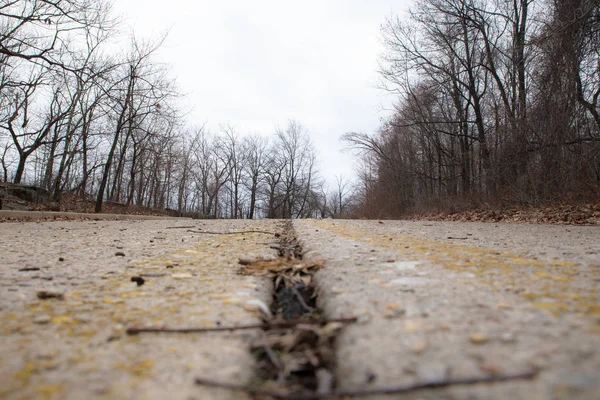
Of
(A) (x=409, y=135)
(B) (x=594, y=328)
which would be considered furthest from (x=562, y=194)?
(A) (x=409, y=135)

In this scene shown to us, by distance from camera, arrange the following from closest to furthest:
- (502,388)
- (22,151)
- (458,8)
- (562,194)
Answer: (502,388) < (562,194) < (458,8) < (22,151)

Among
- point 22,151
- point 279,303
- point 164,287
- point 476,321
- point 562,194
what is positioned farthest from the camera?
point 22,151

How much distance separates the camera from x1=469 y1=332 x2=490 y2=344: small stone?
577 millimetres

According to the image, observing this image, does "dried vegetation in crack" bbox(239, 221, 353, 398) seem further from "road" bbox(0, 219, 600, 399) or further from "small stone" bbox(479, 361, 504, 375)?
"small stone" bbox(479, 361, 504, 375)

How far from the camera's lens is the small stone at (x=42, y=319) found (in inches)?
30.1

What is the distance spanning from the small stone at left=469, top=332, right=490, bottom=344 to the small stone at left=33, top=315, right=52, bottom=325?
97 centimetres

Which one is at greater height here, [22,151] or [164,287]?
[22,151]

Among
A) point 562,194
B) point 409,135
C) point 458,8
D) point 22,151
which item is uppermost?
point 458,8

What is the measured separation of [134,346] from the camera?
Result: 639 millimetres

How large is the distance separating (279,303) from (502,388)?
68 centimetres

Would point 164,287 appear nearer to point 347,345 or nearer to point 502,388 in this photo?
point 347,345

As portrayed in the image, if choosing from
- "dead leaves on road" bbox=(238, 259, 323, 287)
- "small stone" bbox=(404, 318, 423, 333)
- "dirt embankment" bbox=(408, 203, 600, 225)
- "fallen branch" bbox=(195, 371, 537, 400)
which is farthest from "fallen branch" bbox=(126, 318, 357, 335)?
"dirt embankment" bbox=(408, 203, 600, 225)

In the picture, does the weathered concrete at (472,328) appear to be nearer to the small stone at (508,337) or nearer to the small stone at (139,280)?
the small stone at (508,337)

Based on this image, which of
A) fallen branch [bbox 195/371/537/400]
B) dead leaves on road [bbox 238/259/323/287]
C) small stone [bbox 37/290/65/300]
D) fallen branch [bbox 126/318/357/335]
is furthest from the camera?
dead leaves on road [bbox 238/259/323/287]
